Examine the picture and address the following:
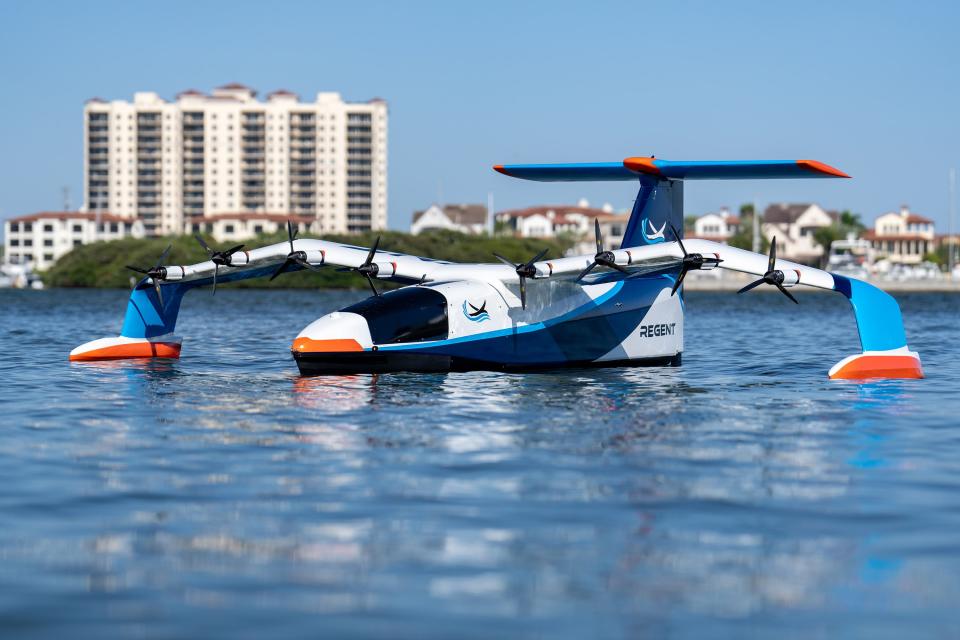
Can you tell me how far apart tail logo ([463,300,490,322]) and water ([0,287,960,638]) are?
7.66 ft

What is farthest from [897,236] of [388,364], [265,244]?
[388,364]

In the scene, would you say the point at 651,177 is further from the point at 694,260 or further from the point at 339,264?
the point at 339,264

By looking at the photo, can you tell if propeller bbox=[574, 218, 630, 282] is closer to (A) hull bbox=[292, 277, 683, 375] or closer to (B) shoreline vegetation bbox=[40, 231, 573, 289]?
(A) hull bbox=[292, 277, 683, 375]

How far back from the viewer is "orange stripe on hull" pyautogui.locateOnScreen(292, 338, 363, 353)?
2106cm

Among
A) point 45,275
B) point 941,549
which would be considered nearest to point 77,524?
point 941,549

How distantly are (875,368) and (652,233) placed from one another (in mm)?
5795

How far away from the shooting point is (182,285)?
88.7ft

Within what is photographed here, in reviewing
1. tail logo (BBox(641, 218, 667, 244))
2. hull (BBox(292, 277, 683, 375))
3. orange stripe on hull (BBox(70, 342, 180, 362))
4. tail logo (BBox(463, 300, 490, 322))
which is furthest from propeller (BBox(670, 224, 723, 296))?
orange stripe on hull (BBox(70, 342, 180, 362))

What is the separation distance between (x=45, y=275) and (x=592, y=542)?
144 m

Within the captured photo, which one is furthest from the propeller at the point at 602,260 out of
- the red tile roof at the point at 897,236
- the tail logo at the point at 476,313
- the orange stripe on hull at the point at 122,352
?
the red tile roof at the point at 897,236

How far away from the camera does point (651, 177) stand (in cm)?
2578

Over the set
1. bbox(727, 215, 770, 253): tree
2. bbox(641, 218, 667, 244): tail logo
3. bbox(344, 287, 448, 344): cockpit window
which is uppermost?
bbox(727, 215, 770, 253): tree

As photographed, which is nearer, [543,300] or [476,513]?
[476,513]

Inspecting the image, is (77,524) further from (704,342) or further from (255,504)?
(704,342)
